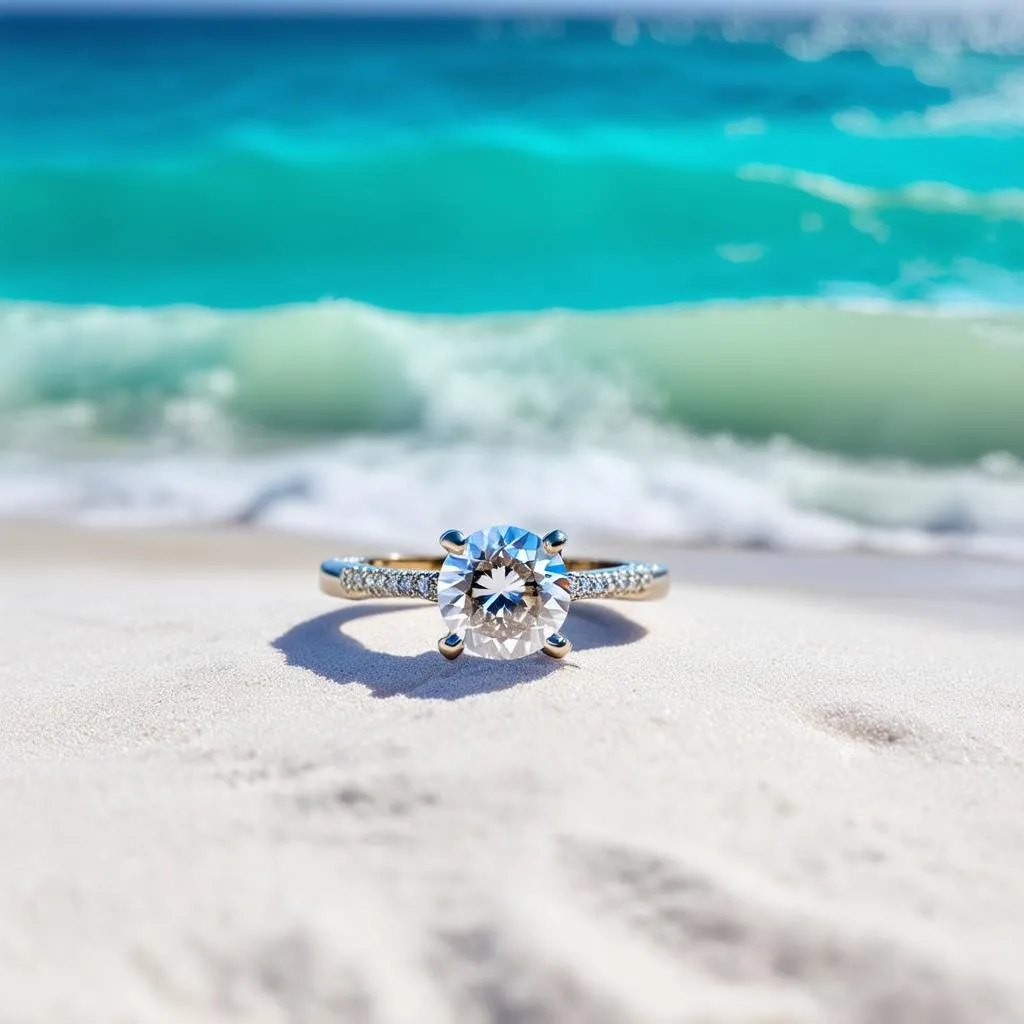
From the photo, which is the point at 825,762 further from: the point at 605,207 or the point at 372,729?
the point at 605,207

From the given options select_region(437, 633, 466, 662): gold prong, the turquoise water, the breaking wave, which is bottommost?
select_region(437, 633, 466, 662): gold prong

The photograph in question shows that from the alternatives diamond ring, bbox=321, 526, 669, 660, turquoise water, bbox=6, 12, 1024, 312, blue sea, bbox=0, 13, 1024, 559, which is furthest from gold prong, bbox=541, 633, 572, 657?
turquoise water, bbox=6, 12, 1024, 312

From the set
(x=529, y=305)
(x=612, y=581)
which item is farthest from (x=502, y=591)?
(x=529, y=305)

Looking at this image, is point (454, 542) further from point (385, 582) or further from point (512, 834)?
point (512, 834)

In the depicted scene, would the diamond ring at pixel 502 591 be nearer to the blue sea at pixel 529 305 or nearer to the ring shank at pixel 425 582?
the ring shank at pixel 425 582

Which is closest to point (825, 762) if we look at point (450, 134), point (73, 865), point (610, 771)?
point (610, 771)

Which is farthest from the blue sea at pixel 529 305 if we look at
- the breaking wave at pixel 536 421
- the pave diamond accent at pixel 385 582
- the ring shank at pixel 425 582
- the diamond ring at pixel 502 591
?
the diamond ring at pixel 502 591

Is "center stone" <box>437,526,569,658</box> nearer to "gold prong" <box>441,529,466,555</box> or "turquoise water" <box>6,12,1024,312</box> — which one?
"gold prong" <box>441,529,466,555</box>
